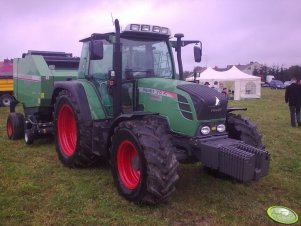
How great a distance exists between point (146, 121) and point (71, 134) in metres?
2.52

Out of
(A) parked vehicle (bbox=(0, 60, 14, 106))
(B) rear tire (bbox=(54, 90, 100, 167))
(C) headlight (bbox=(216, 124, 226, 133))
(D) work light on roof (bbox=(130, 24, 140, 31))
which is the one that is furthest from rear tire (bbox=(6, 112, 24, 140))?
(A) parked vehicle (bbox=(0, 60, 14, 106))

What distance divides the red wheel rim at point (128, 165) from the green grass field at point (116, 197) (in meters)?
0.28

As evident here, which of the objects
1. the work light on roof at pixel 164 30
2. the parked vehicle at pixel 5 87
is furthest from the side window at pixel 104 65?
the parked vehicle at pixel 5 87

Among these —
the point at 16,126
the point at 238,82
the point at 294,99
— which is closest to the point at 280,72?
the point at 238,82

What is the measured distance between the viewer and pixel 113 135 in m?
4.97

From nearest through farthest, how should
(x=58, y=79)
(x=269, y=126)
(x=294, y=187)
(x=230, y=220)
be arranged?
(x=230, y=220) < (x=294, y=187) < (x=58, y=79) < (x=269, y=126)

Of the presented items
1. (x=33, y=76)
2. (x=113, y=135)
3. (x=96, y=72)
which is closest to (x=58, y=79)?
(x=33, y=76)

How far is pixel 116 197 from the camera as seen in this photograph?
4941 millimetres

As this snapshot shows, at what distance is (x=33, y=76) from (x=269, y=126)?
7.71 metres

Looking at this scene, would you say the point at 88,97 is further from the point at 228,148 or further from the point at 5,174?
the point at 228,148

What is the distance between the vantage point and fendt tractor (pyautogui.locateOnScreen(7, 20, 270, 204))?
429 centimetres

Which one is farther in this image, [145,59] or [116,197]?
[145,59]

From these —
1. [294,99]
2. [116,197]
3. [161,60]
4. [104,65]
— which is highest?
[161,60]

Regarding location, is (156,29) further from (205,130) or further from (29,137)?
(29,137)
